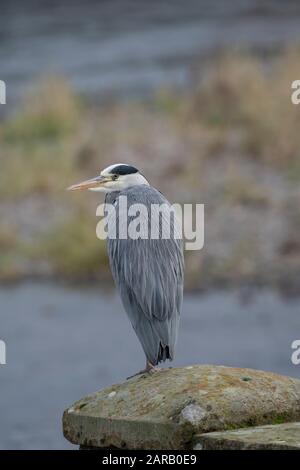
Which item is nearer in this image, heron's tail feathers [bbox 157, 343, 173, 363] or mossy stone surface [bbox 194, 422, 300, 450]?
mossy stone surface [bbox 194, 422, 300, 450]

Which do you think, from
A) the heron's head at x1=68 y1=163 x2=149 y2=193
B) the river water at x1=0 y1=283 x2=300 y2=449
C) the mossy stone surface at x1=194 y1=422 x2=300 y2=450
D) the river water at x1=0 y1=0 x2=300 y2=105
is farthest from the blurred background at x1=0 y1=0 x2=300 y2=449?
the mossy stone surface at x1=194 y1=422 x2=300 y2=450

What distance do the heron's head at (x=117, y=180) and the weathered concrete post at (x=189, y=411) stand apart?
1395mm

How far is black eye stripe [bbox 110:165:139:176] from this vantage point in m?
9.28

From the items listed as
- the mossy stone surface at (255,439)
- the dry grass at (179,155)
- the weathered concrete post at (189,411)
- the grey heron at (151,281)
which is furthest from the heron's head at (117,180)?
the dry grass at (179,155)

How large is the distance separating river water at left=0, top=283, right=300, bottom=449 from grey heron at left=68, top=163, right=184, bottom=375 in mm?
5138

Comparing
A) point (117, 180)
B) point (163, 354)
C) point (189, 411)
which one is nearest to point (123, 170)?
point (117, 180)

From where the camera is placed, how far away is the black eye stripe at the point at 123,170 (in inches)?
365

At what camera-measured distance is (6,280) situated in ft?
58.4

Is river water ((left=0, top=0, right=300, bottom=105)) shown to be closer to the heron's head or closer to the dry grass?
the dry grass

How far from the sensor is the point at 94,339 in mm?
16641

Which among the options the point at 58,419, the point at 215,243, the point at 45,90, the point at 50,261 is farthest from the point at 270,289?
the point at 45,90

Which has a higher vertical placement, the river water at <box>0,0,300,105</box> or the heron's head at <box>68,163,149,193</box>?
the river water at <box>0,0,300,105</box>

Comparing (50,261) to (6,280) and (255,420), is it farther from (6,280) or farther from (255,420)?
(255,420)
